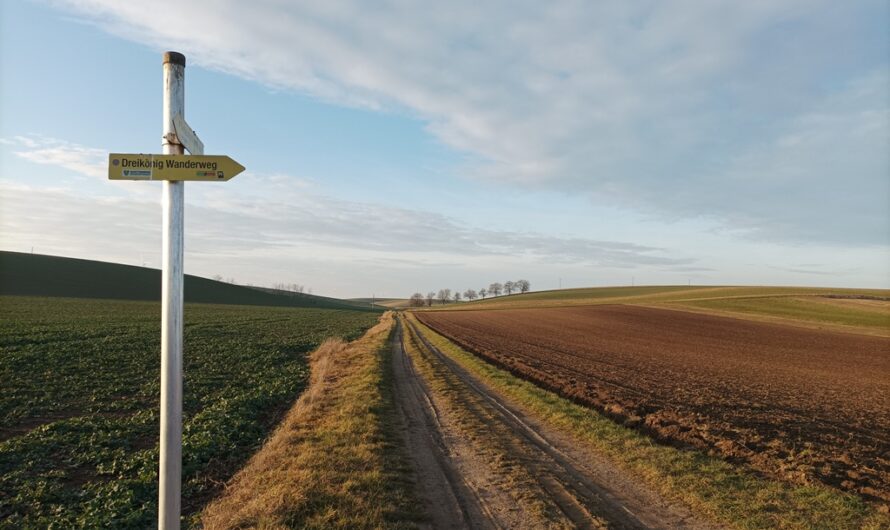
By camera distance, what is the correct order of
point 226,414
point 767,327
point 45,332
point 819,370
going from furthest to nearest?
→ 1. point 767,327
2. point 45,332
3. point 819,370
4. point 226,414

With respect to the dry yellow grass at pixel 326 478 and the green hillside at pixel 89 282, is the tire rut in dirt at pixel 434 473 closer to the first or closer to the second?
the dry yellow grass at pixel 326 478

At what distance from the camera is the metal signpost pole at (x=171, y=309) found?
4.30 m

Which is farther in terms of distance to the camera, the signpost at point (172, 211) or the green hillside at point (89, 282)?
the green hillside at point (89, 282)

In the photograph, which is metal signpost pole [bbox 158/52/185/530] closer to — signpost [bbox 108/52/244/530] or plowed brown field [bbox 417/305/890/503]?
signpost [bbox 108/52/244/530]

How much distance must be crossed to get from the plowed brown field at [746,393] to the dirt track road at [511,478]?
10.2 feet

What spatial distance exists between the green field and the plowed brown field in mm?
9944

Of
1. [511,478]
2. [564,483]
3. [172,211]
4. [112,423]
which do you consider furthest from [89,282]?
[172,211]

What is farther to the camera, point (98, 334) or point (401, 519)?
point (98, 334)

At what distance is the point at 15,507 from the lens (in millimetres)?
7801

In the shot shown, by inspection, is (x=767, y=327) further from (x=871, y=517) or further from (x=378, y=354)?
(x=871, y=517)

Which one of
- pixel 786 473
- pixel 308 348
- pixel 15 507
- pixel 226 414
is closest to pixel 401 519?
pixel 15 507

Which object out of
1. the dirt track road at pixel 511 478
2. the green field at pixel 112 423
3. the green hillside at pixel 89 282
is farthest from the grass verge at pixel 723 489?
the green hillside at pixel 89 282

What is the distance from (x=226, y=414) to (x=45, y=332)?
28162 mm

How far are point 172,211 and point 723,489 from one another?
8.89 metres
